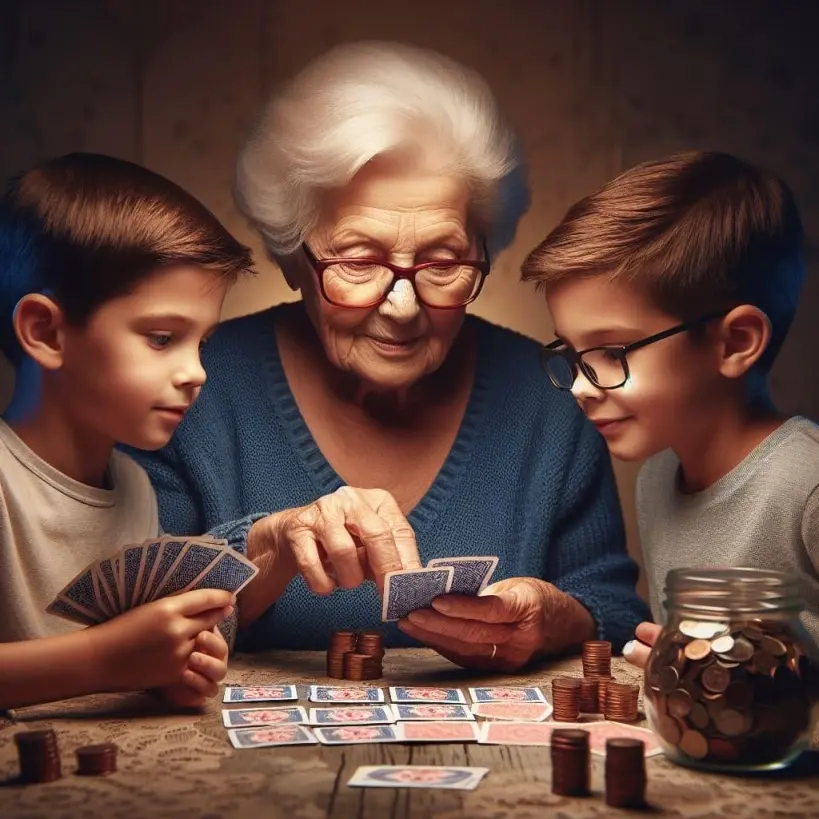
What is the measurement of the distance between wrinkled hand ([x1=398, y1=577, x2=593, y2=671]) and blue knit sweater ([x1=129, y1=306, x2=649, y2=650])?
0.73 feet

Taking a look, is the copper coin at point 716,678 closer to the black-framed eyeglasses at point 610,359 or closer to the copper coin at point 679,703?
the copper coin at point 679,703

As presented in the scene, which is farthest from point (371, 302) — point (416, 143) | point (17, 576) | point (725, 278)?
point (17, 576)

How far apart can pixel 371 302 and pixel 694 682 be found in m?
1.23

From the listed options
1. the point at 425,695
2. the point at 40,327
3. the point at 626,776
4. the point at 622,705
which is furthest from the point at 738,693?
the point at 40,327

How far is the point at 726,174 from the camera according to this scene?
2629 millimetres

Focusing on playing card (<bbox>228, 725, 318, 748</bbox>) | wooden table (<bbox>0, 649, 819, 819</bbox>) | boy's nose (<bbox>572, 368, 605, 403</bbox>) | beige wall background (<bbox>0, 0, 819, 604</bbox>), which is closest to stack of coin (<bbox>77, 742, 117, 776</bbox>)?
wooden table (<bbox>0, 649, 819, 819</bbox>)

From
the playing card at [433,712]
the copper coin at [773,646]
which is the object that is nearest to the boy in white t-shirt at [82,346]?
the playing card at [433,712]

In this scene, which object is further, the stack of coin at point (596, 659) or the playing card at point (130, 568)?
the stack of coin at point (596, 659)

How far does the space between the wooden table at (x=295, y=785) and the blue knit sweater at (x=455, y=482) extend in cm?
81

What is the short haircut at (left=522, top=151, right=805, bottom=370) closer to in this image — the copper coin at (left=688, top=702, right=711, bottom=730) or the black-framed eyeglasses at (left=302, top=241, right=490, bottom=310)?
the black-framed eyeglasses at (left=302, top=241, right=490, bottom=310)

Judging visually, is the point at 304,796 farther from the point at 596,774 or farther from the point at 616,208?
the point at 616,208

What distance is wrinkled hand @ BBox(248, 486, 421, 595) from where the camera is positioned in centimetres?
255

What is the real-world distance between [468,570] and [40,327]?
88 centimetres

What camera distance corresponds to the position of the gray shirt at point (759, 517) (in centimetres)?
240
